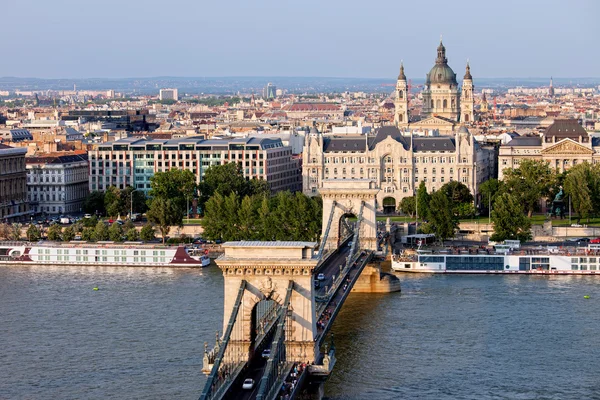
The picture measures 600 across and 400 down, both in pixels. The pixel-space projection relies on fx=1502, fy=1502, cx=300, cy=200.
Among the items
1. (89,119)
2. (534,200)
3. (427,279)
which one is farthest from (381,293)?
(89,119)

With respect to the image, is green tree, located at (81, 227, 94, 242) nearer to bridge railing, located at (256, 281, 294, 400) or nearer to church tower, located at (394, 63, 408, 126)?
bridge railing, located at (256, 281, 294, 400)

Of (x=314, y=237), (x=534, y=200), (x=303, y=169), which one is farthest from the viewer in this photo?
(x=303, y=169)

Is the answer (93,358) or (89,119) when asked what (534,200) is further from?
(89,119)

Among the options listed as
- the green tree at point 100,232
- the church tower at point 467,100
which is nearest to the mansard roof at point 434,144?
the green tree at point 100,232

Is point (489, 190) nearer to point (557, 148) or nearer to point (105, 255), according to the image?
point (557, 148)

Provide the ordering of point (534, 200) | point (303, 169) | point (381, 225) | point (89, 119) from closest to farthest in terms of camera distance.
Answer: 1. point (381, 225)
2. point (534, 200)
3. point (303, 169)
4. point (89, 119)

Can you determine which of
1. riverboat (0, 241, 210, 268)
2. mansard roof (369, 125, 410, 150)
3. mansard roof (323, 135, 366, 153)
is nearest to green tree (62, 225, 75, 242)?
riverboat (0, 241, 210, 268)

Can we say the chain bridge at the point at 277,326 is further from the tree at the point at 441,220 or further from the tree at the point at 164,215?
the tree at the point at 164,215
